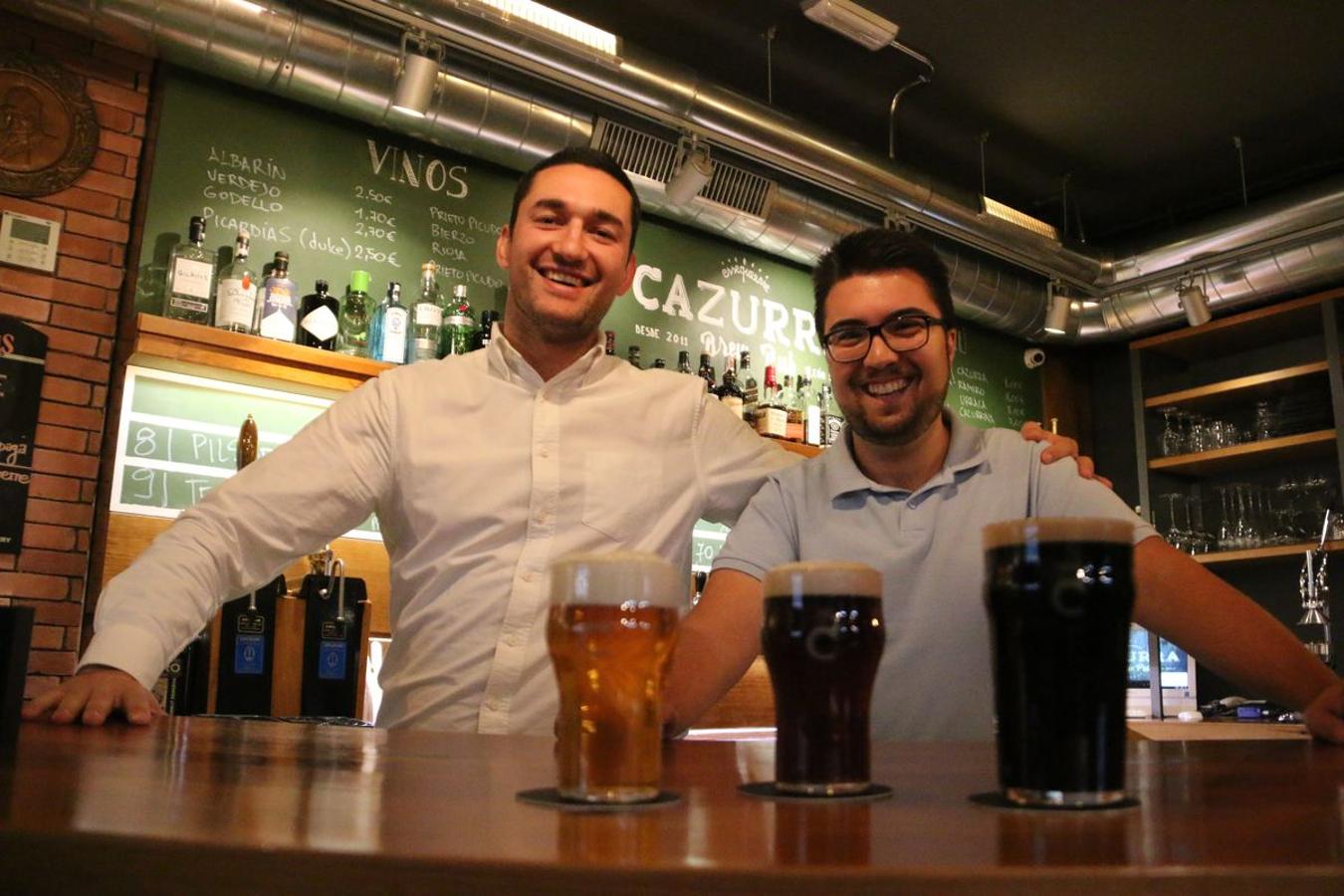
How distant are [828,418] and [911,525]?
3.13 m

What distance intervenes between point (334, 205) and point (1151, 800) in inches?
135

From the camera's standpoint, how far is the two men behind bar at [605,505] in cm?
137

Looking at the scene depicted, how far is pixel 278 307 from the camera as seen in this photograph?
3.18 metres

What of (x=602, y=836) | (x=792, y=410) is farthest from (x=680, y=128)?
(x=602, y=836)

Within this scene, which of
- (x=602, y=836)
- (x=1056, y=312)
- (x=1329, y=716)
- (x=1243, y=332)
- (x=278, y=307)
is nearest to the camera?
(x=602, y=836)

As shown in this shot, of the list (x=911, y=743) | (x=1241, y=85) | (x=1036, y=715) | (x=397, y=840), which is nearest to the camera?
(x=397, y=840)

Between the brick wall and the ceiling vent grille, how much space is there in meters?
1.40

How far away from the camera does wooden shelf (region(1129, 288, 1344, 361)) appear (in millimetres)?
4938

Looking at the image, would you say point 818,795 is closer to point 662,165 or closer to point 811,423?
point 662,165

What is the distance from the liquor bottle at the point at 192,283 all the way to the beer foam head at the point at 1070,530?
115 inches

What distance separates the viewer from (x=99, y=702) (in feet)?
3.85

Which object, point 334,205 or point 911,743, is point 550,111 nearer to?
point 334,205

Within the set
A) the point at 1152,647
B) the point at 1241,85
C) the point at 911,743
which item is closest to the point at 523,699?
the point at 911,743

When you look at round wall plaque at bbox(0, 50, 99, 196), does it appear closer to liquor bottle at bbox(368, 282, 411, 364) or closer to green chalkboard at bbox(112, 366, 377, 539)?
green chalkboard at bbox(112, 366, 377, 539)
